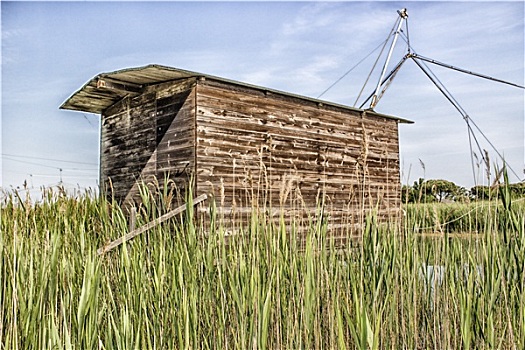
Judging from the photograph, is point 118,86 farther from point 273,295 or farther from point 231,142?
point 273,295

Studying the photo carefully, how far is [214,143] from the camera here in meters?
7.53

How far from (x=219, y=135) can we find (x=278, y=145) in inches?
54.1

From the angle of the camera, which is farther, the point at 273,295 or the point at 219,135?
the point at 219,135

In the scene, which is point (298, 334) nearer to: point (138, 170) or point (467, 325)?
point (467, 325)

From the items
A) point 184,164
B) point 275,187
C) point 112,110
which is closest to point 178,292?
point 184,164

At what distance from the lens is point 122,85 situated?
8.37m

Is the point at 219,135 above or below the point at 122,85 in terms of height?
below

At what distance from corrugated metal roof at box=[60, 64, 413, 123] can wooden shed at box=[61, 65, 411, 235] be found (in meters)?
0.02

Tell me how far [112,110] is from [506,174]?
27.0ft

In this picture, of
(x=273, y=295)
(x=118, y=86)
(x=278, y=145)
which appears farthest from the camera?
(x=278, y=145)

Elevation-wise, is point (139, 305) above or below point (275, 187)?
below

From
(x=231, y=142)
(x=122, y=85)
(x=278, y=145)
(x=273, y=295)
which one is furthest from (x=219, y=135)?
(x=273, y=295)

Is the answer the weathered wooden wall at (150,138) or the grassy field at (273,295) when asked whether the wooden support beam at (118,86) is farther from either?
the grassy field at (273,295)

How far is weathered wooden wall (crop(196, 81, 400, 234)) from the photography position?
7445 mm
